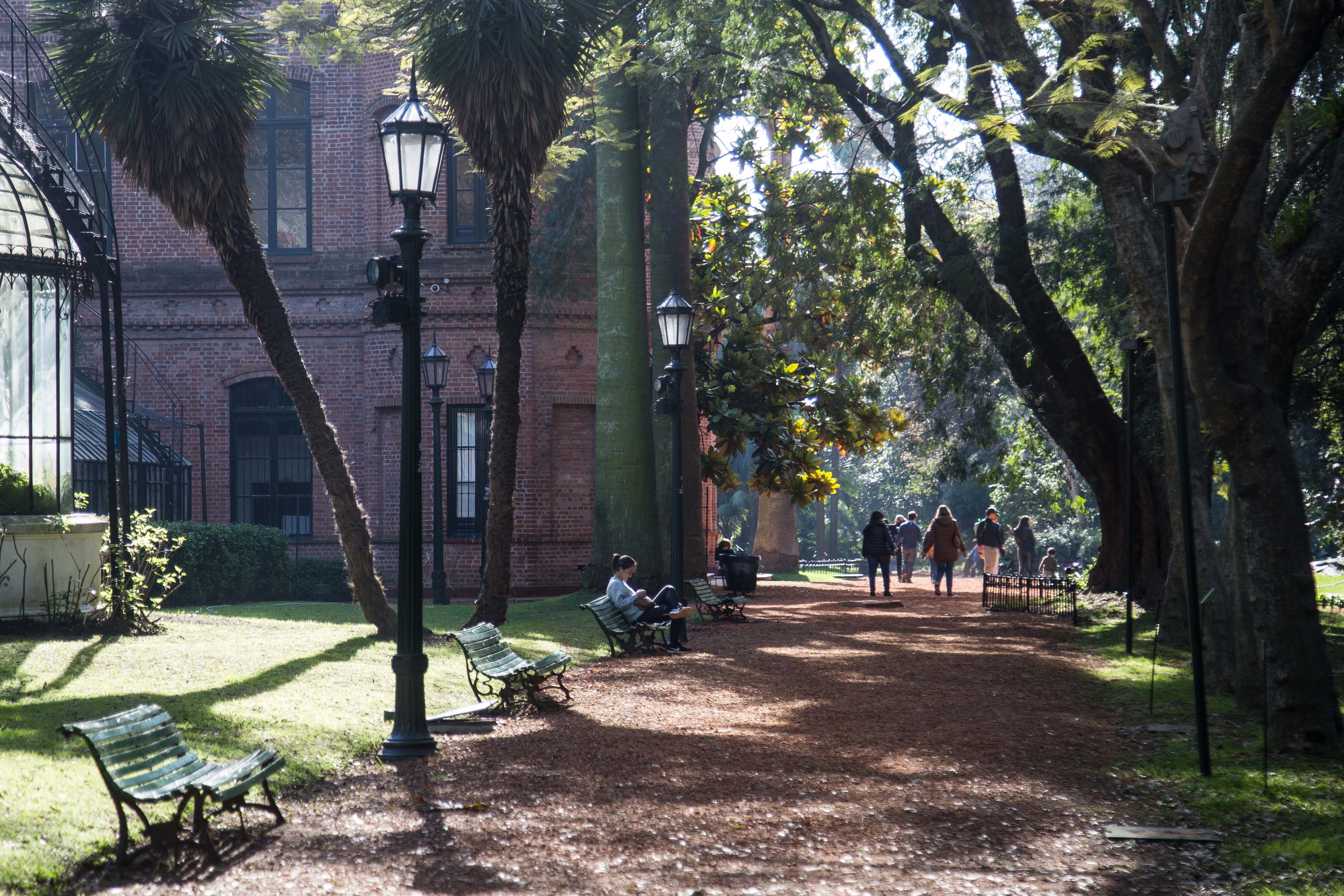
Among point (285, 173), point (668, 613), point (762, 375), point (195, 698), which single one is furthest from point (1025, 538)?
point (195, 698)

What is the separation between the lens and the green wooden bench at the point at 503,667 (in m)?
9.98

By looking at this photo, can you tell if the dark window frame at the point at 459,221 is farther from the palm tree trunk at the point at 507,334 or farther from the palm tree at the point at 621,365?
the palm tree trunk at the point at 507,334

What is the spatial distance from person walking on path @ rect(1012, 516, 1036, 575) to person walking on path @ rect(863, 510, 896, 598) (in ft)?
18.0

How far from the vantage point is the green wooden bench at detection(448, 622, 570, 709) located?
→ 32.7 feet

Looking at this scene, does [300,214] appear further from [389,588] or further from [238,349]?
[389,588]

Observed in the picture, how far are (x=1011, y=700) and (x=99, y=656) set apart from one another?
8.18 m

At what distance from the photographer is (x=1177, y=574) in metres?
14.1

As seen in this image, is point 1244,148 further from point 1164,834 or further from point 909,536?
point 909,536

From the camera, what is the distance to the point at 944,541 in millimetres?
25062

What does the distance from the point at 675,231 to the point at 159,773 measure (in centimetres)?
1592

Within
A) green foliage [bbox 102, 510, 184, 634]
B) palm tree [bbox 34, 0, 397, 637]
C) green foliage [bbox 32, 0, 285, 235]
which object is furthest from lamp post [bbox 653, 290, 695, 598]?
green foliage [bbox 102, 510, 184, 634]

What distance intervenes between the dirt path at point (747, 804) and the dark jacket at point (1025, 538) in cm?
1685

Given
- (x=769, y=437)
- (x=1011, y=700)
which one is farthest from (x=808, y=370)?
(x=1011, y=700)

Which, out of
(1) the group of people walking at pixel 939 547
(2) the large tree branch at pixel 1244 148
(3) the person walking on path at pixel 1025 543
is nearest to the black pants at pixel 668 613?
(2) the large tree branch at pixel 1244 148
